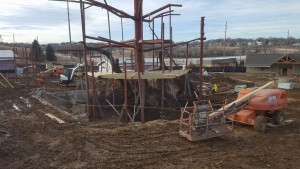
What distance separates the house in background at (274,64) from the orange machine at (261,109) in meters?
39.9

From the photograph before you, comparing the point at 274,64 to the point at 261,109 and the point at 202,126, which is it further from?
the point at 202,126

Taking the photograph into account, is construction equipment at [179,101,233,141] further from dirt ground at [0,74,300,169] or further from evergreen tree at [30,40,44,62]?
evergreen tree at [30,40,44,62]

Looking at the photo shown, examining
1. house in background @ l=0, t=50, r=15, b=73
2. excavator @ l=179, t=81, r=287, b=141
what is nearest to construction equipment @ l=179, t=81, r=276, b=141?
excavator @ l=179, t=81, r=287, b=141

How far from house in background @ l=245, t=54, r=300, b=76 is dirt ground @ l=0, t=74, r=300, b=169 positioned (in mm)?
40021

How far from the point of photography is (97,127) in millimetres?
12148

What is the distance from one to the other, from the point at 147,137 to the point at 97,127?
2494 mm

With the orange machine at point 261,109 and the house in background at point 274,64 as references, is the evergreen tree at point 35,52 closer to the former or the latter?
the orange machine at point 261,109

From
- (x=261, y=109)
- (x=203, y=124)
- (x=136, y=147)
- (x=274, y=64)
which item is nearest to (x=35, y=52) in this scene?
(x=261, y=109)

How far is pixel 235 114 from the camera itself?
12.5 metres

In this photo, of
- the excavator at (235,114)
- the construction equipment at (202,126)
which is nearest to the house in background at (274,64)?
the excavator at (235,114)

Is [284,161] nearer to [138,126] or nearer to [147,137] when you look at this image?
[147,137]

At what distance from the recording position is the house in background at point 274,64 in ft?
A: 163

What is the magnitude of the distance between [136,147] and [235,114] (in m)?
4.72

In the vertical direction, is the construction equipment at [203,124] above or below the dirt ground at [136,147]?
above
